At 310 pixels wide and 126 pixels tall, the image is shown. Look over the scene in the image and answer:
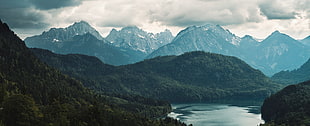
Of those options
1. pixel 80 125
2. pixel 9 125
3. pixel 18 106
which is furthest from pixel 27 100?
pixel 80 125

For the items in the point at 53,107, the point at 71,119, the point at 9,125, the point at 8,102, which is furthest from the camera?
the point at 53,107

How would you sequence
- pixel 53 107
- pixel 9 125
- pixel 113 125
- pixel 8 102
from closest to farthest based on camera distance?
pixel 9 125
pixel 8 102
pixel 53 107
pixel 113 125

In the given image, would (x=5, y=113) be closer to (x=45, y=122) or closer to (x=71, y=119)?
(x=45, y=122)

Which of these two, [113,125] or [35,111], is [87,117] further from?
[113,125]

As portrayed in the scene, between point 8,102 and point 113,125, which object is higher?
point 8,102

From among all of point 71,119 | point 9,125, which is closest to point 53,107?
point 71,119

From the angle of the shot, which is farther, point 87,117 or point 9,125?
point 87,117
